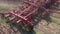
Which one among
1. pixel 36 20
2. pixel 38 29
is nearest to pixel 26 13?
pixel 36 20

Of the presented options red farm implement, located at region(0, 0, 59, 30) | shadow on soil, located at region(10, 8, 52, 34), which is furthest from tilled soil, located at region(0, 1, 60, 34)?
red farm implement, located at region(0, 0, 59, 30)

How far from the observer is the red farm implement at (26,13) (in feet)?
15.8

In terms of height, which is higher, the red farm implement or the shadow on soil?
the red farm implement

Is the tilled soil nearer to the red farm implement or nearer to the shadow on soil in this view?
the shadow on soil

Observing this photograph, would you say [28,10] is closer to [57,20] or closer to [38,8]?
[38,8]

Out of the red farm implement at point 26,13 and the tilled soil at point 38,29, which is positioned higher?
the red farm implement at point 26,13

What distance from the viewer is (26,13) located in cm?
515

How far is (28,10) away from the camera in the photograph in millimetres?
5246

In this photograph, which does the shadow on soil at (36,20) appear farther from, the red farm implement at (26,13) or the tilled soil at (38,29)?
the red farm implement at (26,13)

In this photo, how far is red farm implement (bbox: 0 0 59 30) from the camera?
4819mm

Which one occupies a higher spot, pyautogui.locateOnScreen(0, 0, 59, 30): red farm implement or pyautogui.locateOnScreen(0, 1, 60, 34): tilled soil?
pyautogui.locateOnScreen(0, 0, 59, 30): red farm implement

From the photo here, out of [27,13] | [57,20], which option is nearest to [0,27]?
[27,13]

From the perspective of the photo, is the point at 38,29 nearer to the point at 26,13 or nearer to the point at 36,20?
the point at 36,20

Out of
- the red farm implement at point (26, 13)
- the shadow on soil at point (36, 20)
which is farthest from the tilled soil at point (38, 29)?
the red farm implement at point (26, 13)
